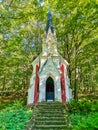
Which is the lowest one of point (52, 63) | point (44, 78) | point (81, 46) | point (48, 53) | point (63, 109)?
point (63, 109)

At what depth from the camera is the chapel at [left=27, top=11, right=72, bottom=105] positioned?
59.1 ft

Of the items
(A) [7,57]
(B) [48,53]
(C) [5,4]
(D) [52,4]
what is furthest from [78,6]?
(A) [7,57]

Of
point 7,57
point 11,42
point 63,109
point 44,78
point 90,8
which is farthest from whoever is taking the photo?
point 7,57

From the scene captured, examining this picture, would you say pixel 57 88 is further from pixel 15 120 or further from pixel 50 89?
pixel 15 120

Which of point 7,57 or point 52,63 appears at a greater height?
point 7,57

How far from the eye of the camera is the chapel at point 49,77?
1800cm

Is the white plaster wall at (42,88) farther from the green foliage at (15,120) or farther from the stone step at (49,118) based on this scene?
the green foliage at (15,120)

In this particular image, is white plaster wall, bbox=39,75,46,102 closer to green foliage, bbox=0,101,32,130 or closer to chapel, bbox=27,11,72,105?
chapel, bbox=27,11,72,105

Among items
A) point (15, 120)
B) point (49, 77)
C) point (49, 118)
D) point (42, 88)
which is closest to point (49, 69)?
point (49, 77)

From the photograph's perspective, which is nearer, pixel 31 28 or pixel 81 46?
pixel 81 46

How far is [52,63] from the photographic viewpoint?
737 inches

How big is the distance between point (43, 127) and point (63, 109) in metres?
3.21

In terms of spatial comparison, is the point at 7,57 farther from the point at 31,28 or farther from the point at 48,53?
the point at 48,53

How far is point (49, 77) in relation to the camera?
19.1 metres
